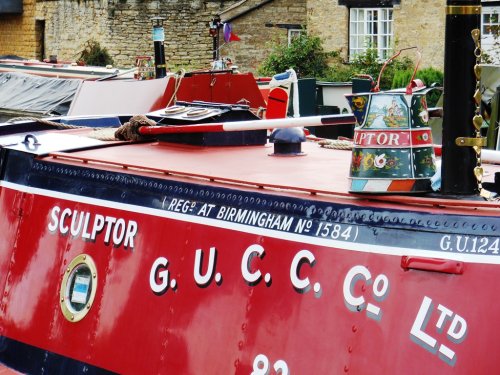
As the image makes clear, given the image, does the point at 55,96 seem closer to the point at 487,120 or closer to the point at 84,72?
the point at 84,72

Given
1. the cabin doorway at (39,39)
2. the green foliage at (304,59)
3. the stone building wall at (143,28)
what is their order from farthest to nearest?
1. the cabin doorway at (39,39)
2. the stone building wall at (143,28)
3. the green foliage at (304,59)

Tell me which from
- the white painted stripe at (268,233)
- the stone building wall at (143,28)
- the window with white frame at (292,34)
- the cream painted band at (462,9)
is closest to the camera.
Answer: the white painted stripe at (268,233)

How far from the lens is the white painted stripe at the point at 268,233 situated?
12.4 feet

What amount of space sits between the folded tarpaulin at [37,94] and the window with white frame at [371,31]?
10.2m

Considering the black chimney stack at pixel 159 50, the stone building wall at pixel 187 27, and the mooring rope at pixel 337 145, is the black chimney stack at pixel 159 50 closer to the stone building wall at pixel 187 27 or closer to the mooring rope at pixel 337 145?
the mooring rope at pixel 337 145

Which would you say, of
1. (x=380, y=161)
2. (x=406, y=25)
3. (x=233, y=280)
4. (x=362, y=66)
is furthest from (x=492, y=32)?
(x=380, y=161)

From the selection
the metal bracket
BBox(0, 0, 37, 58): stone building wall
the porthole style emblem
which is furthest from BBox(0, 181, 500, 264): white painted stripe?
BBox(0, 0, 37, 58): stone building wall

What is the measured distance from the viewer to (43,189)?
5.67m

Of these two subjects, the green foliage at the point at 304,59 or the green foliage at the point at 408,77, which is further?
the green foliage at the point at 304,59

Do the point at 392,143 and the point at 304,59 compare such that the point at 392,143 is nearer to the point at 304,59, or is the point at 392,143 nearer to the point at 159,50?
the point at 159,50

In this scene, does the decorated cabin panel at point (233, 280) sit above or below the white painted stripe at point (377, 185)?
below

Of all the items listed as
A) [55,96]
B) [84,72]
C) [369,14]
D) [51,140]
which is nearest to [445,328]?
[51,140]

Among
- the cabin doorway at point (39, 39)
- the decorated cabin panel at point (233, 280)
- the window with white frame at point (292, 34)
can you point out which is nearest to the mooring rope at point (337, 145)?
the decorated cabin panel at point (233, 280)

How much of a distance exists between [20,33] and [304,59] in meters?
15.8
